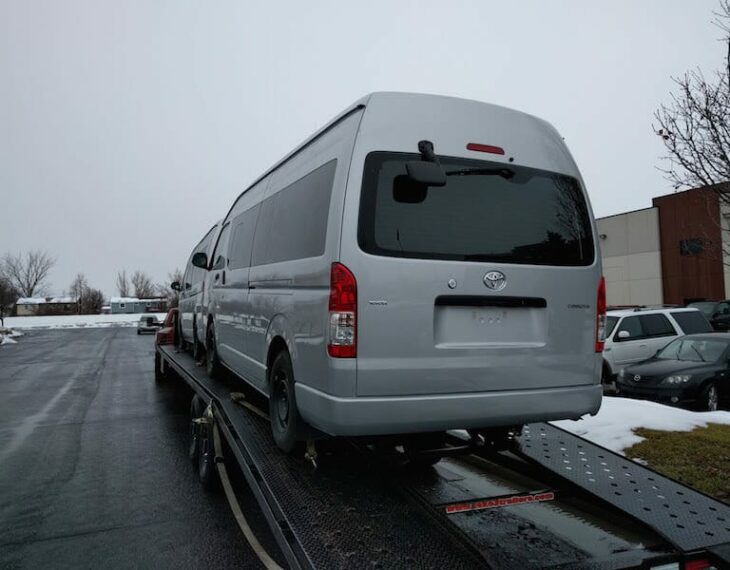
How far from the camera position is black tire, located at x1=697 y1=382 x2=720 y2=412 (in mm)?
8938

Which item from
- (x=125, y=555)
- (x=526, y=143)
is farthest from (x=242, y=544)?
(x=526, y=143)

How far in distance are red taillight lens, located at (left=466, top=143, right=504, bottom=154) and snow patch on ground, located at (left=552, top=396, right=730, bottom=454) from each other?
3.93 meters

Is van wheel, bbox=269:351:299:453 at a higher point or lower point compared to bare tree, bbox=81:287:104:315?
lower

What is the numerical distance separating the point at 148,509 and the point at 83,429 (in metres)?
4.04

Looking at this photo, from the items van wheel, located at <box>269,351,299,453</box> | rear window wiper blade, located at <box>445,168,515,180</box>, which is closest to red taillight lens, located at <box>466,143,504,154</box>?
rear window wiper blade, located at <box>445,168,515,180</box>

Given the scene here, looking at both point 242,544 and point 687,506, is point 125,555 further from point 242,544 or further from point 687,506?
point 687,506

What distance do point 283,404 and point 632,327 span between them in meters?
10.7

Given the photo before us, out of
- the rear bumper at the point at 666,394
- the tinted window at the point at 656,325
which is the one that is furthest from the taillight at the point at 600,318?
the tinted window at the point at 656,325

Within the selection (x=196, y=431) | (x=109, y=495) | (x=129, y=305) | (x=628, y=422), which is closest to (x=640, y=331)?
(x=628, y=422)

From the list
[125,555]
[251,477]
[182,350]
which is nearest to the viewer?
[251,477]

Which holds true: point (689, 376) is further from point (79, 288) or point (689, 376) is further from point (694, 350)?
point (79, 288)

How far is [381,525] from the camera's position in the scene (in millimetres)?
2850

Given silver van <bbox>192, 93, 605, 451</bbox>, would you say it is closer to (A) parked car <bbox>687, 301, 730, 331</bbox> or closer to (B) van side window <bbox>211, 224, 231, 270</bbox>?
(B) van side window <bbox>211, 224, 231, 270</bbox>

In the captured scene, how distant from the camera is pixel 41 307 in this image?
324 ft
